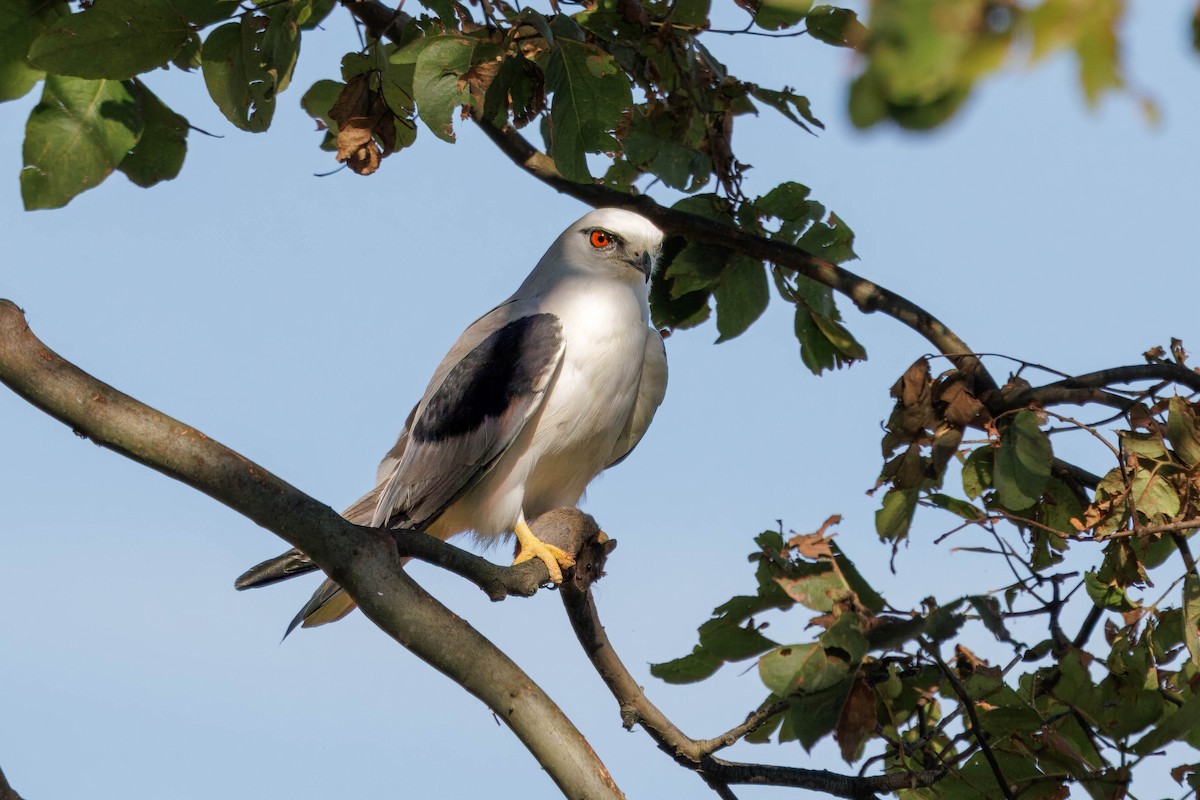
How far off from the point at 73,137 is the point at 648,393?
264cm

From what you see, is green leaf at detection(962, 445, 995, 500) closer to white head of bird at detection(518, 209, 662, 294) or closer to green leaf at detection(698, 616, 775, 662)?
green leaf at detection(698, 616, 775, 662)

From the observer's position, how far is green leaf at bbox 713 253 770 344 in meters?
4.32

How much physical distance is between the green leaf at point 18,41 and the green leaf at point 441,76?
113cm

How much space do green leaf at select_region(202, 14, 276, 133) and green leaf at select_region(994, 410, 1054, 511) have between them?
245 cm

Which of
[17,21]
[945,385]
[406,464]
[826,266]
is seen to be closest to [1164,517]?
[945,385]

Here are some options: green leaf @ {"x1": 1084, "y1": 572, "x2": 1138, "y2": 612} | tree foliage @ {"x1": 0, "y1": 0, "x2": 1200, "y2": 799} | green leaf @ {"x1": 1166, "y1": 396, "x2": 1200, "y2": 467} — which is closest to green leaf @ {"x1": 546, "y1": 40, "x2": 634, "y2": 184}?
tree foliage @ {"x1": 0, "y1": 0, "x2": 1200, "y2": 799}

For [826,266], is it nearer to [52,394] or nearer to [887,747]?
[887,747]

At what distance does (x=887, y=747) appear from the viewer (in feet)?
10.4

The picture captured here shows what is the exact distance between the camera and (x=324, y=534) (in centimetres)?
314

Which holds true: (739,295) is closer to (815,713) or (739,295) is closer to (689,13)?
(689,13)

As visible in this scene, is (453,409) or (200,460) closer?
(200,460)

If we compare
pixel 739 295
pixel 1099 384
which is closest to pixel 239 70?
pixel 739 295

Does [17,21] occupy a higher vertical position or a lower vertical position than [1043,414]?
higher

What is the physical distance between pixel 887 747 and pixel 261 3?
2.81 meters
